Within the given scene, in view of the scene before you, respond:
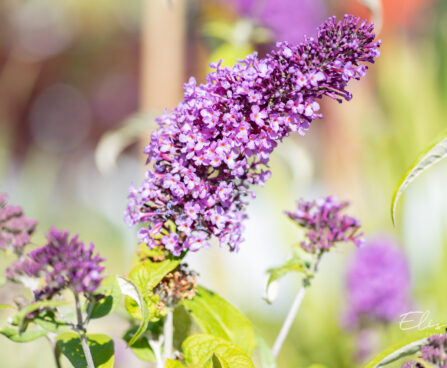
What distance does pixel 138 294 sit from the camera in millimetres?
590

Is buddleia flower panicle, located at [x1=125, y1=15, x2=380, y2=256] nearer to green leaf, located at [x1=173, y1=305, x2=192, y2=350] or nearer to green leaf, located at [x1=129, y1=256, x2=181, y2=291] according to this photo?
green leaf, located at [x1=129, y1=256, x2=181, y2=291]

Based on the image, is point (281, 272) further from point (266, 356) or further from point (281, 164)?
point (281, 164)

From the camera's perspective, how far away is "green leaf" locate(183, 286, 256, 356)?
2.37ft

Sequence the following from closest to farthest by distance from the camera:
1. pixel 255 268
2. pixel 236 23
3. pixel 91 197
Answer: pixel 236 23 < pixel 255 268 < pixel 91 197

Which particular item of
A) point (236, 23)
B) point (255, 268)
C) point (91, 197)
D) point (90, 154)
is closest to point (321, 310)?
point (255, 268)

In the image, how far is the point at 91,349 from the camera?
672mm

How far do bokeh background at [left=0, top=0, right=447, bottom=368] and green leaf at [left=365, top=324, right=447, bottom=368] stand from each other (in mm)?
395

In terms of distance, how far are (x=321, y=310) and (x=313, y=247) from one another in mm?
1379

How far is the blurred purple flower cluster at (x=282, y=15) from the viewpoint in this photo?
5.43ft

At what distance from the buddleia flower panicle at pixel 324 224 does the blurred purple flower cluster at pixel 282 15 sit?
91 cm

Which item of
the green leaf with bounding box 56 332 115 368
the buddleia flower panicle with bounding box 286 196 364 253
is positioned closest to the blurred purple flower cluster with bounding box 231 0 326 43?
the buddleia flower panicle with bounding box 286 196 364 253

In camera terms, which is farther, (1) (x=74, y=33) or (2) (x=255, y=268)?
(1) (x=74, y=33)

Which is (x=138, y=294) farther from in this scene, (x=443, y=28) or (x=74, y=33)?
(x=74, y=33)

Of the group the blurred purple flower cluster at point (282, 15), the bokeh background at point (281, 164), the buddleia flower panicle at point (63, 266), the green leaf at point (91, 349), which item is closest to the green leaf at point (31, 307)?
the buddleia flower panicle at point (63, 266)
